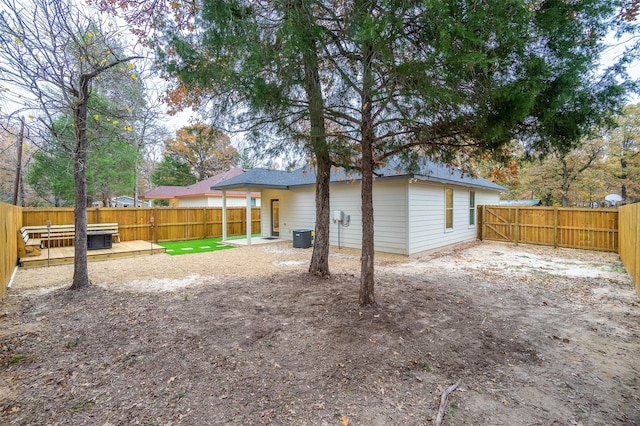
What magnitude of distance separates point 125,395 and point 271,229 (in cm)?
1215

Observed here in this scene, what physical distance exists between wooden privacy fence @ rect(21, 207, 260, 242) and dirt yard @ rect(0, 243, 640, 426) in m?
5.52

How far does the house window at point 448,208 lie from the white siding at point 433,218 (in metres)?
0.20

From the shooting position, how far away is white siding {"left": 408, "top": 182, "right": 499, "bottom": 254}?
9.63 meters

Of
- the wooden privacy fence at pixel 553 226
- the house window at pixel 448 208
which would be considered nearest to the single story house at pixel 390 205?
the house window at pixel 448 208

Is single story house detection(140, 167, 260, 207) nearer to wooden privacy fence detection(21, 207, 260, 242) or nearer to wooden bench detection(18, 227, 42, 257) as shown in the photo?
wooden privacy fence detection(21, 207, 260, 242)

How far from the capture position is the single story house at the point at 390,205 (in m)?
9.57

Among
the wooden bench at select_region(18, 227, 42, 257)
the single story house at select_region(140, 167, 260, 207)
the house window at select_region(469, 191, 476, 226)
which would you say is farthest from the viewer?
the single story house at select_region(140, 167, 260, 207)

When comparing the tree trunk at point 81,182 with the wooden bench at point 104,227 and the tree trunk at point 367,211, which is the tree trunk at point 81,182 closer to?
the tree trunk at point 367,211

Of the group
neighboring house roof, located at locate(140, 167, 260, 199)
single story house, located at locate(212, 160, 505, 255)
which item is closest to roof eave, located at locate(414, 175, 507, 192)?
single story house, located at locate(212, 160, 505, 255)

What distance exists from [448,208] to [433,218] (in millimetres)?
1473

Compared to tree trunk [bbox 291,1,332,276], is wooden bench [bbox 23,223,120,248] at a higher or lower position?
lower

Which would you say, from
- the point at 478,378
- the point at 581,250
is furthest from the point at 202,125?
the point at 581,250

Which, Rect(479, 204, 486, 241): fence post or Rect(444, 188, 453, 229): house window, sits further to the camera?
Rect(479, 204, 486, 241): fence post

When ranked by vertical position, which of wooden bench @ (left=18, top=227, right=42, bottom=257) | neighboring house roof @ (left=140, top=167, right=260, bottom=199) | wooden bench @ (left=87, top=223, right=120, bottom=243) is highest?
neighboring house roof @ (left=140, top=167, right=260, bottom=199)
